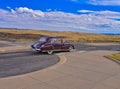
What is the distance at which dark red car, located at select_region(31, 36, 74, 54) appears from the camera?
21.9m

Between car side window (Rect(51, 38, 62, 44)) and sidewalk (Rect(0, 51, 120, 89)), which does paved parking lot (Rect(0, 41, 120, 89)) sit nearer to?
sidewalk (Rect(0, 51, 120, 89))

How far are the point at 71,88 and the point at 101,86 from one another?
1219 millimetres

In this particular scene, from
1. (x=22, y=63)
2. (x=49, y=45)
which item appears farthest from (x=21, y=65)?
(x=49, y=45)

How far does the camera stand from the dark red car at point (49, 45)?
2186cm

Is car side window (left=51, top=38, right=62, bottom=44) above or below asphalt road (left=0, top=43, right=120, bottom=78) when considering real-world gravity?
above

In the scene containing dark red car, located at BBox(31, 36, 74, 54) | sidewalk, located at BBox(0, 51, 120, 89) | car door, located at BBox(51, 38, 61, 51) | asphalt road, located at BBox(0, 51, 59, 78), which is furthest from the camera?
car door, located at BBox(51, 38, 61, 51)

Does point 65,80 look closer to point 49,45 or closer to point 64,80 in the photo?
point 64,80

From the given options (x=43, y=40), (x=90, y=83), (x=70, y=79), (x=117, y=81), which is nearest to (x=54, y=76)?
(x=70, y=79)

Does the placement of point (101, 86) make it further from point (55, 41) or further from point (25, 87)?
point (55, 41)

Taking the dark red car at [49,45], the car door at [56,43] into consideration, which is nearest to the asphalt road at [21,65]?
the dark red car at [49,45]

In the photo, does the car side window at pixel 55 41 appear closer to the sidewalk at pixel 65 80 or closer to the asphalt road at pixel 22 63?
the asphalt road at pixel 22 63

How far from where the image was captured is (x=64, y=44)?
78.7 feet

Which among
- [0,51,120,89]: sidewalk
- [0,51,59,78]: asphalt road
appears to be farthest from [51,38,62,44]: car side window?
[0,51,120,89]: sidewalk

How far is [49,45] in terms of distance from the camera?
22.4m
